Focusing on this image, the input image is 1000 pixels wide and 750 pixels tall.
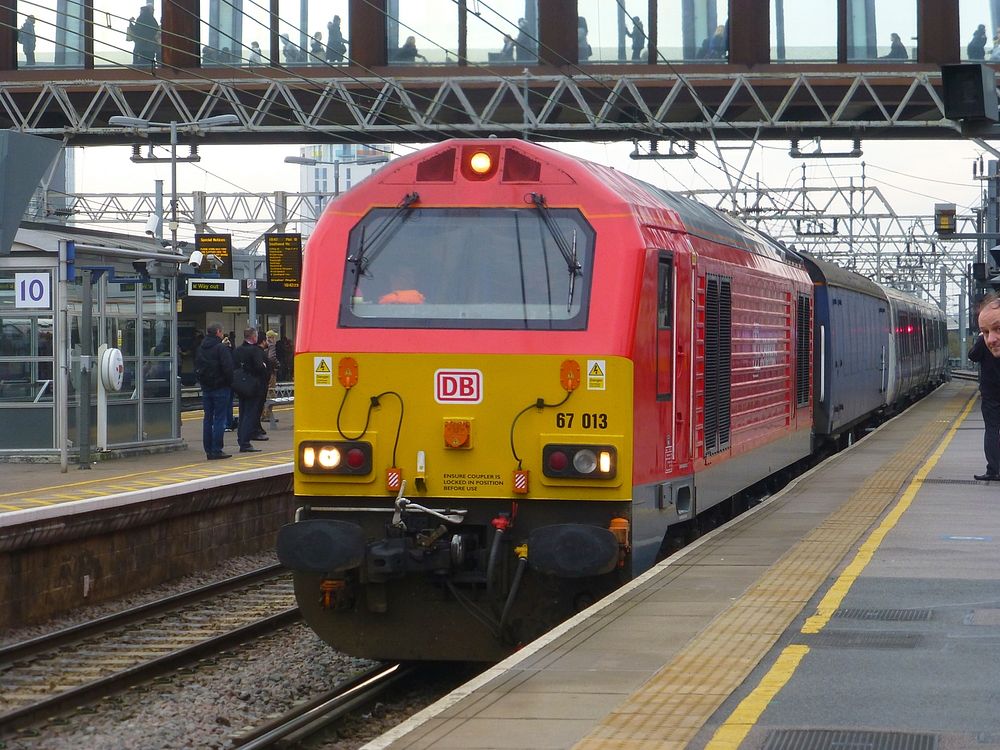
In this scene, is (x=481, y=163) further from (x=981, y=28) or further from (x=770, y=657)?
(x=981, y=28)

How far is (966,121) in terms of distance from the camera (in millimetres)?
13305

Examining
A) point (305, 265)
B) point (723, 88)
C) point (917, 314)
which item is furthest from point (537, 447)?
point (917, 314)

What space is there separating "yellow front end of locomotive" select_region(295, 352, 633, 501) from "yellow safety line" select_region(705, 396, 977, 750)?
1282 mm

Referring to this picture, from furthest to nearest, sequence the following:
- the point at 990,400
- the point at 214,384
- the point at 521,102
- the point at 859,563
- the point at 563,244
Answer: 1. the point at 521,102
2. the point at 214,384
3. the point at 990,400
4. the point at 859,563
5. the point at 563,244

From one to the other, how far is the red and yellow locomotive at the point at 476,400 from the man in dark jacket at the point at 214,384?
10.5 m

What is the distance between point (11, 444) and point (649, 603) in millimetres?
11532

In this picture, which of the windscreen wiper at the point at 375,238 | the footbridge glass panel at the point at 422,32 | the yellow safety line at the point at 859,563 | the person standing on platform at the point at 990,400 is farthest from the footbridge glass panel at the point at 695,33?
the windscreen wiper at the point at 375,238

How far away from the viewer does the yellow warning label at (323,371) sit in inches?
339

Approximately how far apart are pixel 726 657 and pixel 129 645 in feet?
19.7

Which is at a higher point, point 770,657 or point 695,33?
point 695,33

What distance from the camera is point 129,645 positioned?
11.4 meters

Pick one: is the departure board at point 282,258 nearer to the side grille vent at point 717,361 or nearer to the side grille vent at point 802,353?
the side grille vent at point 802,353

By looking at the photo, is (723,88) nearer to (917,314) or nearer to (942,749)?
(917,314)

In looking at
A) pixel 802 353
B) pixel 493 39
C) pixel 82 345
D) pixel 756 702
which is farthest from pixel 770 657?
Result: pixel 493 39
